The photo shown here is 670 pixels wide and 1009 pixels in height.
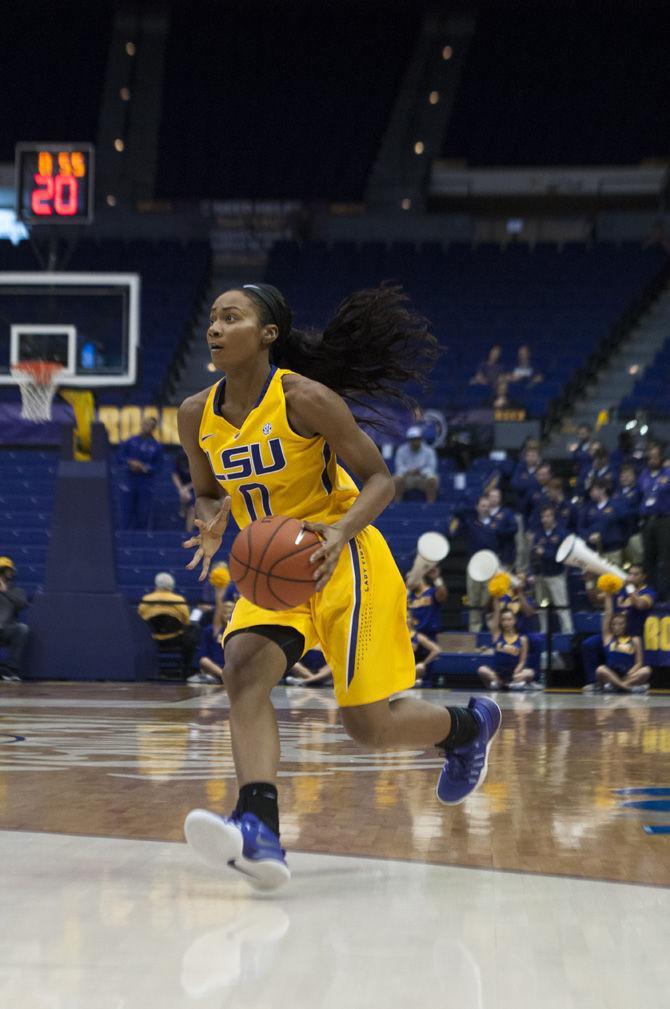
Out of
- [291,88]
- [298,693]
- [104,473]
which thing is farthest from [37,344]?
[291,88]

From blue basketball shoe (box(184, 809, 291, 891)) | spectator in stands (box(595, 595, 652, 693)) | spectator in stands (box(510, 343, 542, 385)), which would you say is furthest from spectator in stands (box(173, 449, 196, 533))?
blue basketball shoe (box(184, 809, 291, 891))

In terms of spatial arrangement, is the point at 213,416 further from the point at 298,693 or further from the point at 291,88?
the point at 291,88

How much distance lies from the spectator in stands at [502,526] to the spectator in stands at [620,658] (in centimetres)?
238

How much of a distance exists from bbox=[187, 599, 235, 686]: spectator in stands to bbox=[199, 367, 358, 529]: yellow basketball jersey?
898 centimetres

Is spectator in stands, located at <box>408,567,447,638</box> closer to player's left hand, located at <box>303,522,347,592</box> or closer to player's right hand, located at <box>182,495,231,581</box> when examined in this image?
player's right hand, located at <box>182,495,231,581</box>

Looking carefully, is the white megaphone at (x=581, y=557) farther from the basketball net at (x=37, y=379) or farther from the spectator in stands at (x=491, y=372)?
the spectator in stands at (x=491, y=372)

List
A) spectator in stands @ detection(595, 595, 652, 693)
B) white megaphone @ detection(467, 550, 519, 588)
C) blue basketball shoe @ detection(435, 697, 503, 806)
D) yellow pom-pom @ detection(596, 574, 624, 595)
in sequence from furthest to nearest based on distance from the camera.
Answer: white megaphone @ detection(467, 550, 519, 588)
yellow pom-pom @ detection(596, 574, 624, 595)
spectator in stands @ detection(595, 595, 652, 693)
blue basketball shoe @ detection(435, 697, 503, 806)

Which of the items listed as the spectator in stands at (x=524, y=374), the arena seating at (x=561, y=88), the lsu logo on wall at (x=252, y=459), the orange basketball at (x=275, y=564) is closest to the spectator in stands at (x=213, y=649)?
the spectator in stands at (x=524, y=374)

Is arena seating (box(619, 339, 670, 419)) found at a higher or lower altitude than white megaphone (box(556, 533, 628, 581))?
higher

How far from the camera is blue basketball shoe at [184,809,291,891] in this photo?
11.5 feet

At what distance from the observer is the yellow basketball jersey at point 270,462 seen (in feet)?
13.4

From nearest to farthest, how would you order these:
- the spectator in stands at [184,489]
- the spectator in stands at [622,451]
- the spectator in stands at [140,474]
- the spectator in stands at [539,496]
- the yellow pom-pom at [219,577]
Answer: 1. the yellow pom-pom at [219,577]
2. the spectator in stands at [539,496]
3. the spectator in stands at [140,474]
4. the spectator in stands at [622,451]
5. the spectator in stands at [184,489]

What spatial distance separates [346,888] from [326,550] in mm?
930

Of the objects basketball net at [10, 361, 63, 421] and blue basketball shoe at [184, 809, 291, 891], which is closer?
blue basketball shoe at [184, 809, 291, 891]
